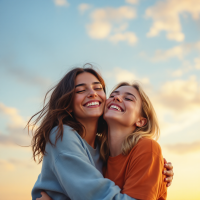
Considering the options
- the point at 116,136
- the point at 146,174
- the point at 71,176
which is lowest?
the point at 71,176

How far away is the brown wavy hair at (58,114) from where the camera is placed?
4.36 metres

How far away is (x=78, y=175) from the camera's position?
3576 mm

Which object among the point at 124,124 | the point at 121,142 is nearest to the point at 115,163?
the point at 121,142

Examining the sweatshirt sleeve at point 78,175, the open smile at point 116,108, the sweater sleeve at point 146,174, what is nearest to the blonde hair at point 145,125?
the open smile at point 116,108

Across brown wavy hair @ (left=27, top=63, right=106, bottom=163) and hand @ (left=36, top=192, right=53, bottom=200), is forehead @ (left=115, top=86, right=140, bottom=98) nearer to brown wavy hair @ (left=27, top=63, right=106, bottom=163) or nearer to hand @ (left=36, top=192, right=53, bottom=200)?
brown wavy hair @ (left=27, top=63, right=106, bottom=163)

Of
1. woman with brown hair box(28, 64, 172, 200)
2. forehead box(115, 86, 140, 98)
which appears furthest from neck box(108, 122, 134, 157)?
forehead box(115, 86, 140, 98)

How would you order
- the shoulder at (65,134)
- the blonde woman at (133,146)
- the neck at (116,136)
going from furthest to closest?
the neck at (116,136) < the shoulder at (65,134) < the blonde woman at (133,146)

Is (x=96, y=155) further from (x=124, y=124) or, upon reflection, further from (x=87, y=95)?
(x=87, y=95)

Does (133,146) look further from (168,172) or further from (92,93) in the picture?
(92,93)

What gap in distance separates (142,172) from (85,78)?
217cm

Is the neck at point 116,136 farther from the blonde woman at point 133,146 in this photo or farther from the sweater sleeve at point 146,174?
the sweater sleeve at point 146,174

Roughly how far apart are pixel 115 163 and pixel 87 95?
4.35 ft

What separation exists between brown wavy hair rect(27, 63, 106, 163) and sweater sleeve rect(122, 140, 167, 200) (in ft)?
4.02

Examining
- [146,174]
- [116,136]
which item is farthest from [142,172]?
[116,136]
